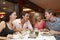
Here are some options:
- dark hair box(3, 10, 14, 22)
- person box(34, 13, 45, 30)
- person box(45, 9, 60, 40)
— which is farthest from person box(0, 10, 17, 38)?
person box(45, 9, 60, 40)

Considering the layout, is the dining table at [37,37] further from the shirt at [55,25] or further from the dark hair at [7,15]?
the dark hair at [7,15]

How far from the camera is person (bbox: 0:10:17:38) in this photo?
2.01 m

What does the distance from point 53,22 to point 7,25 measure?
562mm

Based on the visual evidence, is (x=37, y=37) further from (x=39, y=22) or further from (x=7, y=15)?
(x=7, y=15)

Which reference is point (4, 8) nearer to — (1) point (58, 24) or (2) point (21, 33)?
(2) point (21, 33)

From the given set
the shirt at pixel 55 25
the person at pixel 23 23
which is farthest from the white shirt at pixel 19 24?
the shirt at pixel 55 25

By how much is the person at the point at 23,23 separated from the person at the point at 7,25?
55 mm

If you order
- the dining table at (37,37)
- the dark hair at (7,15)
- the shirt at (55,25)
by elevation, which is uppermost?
the dark hair at (7,15)

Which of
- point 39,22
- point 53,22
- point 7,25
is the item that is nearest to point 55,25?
point 53,22

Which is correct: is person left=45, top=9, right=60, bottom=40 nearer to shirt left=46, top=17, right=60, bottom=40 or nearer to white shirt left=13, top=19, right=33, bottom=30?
shirt left=46, top=17, right=60, bottom=40

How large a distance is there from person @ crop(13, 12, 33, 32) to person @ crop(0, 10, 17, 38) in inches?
2.2

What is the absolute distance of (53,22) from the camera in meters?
1.90

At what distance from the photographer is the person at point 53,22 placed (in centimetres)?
189

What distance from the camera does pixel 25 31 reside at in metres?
1.99
